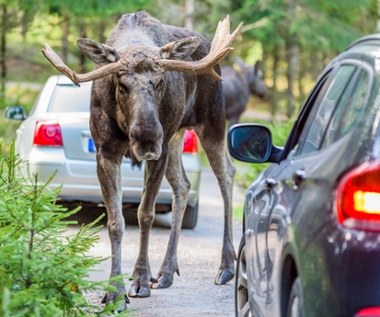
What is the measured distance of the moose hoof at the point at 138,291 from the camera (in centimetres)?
1039

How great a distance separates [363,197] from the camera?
488 centimetres

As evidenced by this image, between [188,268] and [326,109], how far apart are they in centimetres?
617

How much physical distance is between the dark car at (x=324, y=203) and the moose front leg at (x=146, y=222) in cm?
337

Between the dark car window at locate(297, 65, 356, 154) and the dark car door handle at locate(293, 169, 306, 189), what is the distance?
0.19m

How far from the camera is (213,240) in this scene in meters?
14.5

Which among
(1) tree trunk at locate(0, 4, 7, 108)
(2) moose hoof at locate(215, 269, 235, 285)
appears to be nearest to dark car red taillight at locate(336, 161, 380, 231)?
(2) moose hoof at locate(215, 269, 235, 285)

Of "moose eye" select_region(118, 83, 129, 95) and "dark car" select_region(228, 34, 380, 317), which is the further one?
"moose eye" select_region(118, 83, 129, 95)

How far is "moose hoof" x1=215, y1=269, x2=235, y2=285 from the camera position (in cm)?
1131

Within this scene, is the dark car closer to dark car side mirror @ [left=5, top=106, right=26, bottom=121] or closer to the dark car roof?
the dark car roof

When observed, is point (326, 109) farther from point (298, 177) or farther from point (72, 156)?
point (72, 156)

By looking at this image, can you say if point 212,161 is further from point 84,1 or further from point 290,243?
point 84,1

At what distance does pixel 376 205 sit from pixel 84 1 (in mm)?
21404

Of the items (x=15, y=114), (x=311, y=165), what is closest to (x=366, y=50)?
(x=311, y=165)

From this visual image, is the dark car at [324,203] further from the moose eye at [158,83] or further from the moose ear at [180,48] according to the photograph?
the moose ear at [180,48]
